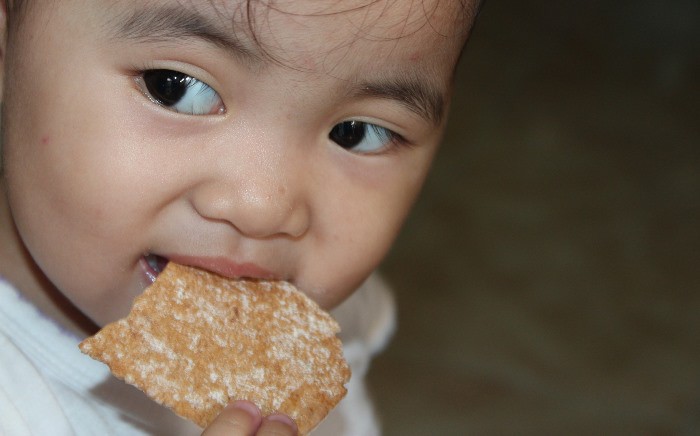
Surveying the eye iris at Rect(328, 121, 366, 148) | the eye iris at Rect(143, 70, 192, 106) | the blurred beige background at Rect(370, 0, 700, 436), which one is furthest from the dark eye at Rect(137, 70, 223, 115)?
the blurred beige background at Rect(370, 0, 700, 436)

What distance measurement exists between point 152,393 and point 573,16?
3.10 meters

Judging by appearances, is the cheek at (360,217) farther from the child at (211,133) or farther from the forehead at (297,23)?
the forehead at (297,23)

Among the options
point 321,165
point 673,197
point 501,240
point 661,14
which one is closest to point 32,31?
point 321,165

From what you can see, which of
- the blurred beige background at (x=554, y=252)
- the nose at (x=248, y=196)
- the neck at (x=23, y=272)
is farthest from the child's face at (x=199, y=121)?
the blurred beige background at (x=554, y=252)

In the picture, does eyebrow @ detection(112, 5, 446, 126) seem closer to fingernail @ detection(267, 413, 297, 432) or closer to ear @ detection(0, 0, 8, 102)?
ear @ detection(0, 0, 8, 102)

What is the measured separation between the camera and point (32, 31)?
0.99m

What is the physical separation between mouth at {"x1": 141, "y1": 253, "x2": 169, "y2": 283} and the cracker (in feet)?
0.16

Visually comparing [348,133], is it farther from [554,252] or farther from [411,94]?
[554,252]

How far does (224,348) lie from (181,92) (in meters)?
0.26

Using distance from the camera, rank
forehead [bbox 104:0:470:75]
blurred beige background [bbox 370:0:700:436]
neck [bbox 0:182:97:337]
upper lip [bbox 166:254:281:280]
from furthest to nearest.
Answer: blurred beige background [bbox 370:0:700:436] → neck [bbox 0:182:97:337] → upper lip [bbox 166:254:281:280] → forehead [bbox 104:0:470:75]

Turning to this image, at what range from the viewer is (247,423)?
947 mm

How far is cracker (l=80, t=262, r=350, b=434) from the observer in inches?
37.6

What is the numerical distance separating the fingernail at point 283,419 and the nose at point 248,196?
185 mm

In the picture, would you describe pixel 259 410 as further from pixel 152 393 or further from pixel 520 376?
pixel 520 376
